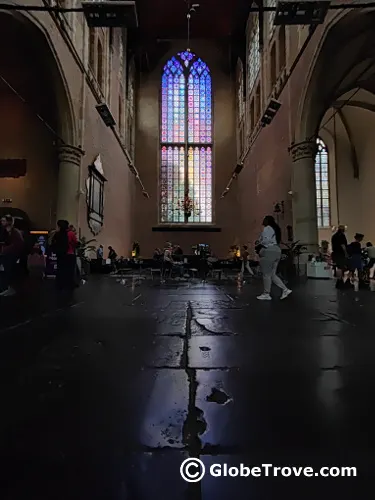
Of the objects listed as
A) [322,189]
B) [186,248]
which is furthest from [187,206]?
[322,189]

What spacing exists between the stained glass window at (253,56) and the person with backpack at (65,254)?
52.0ft

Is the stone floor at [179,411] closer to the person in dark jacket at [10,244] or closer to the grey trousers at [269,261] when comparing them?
the grey trousers at [269,261]

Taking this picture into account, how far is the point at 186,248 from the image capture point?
2511 cm

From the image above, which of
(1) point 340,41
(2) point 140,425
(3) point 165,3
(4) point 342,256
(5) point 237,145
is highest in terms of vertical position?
(3) point 165,3

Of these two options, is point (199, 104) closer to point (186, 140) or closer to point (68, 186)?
point (186, 140)

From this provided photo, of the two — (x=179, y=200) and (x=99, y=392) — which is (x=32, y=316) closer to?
(x=99, y=392)

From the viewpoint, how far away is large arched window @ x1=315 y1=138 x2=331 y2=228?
21672 millimetres

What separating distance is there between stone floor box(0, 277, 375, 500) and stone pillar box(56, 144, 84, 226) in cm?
919

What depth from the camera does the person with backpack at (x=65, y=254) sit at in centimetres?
673

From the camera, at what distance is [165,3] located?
63.2 feet

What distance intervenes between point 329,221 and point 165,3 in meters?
14.9

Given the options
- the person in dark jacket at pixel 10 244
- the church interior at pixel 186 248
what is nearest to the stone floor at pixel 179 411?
the church interior at pixel 186 248

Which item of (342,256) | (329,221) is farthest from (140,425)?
(329,221)

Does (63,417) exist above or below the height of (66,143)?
below
